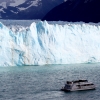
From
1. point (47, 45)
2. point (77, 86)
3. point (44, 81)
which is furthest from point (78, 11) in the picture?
point (77, 86)

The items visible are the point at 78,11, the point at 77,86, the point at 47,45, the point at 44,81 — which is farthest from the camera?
the point at 78,11

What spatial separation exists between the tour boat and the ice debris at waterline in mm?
9428

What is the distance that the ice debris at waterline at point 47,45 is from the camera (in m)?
41.4

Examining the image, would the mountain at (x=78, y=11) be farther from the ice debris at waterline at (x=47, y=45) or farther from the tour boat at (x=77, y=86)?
the tour boat at (x=77, y=86)

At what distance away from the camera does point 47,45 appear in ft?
140

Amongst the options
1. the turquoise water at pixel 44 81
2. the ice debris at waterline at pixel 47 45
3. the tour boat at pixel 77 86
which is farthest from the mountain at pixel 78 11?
the tour boat at pixel 77 86

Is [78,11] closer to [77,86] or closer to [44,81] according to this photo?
[44,81]

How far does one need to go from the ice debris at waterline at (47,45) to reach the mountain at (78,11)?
271 feet

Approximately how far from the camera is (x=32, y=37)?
42.5 metres

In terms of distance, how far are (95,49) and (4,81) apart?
11.7m

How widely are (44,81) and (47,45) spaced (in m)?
7.49

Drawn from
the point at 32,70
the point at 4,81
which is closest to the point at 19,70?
the point at 32,70

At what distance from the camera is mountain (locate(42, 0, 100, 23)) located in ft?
442

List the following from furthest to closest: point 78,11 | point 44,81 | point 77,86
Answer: point 78,11 → point 44,81 → point 77,86
